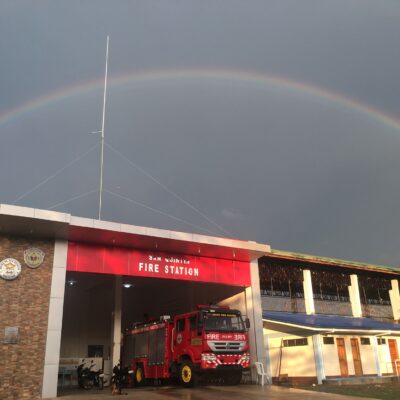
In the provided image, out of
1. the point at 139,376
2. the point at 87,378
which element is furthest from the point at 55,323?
the point at 139,376

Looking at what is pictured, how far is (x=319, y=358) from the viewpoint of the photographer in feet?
77.9

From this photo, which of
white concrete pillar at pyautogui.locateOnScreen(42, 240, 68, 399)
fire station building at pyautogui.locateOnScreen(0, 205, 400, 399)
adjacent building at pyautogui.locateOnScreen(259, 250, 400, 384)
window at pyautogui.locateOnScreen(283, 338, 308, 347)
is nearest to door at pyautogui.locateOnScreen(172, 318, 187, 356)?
fire station building at pyautogui.locateOnScreen(0, 205, 400, 399)

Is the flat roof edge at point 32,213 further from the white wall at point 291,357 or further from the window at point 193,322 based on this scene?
the white wall at point 291,357

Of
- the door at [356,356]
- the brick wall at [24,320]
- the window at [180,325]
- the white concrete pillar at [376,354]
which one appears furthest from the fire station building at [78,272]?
the white concrete pillar at [376,354]

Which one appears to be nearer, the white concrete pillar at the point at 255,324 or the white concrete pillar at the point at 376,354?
the white concrete pillar at the point at 255,324

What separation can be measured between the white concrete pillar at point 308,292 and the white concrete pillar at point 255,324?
25.5 ft

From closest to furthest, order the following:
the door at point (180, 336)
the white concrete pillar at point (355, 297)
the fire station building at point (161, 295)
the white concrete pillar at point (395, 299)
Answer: the fire station building at point (161, 295), the door at point (180, 336), the white concrete pillar at point (355, 297), the white concrete pillar at point (395, 299)

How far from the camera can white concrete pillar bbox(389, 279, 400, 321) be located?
111 ft

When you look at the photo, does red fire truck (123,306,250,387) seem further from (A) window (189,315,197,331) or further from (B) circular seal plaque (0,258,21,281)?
(B) circular seal plaque (0,258,21,281)

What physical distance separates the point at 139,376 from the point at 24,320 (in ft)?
28.1

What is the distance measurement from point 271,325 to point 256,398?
12.0 metres

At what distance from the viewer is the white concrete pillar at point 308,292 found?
97.1 ft

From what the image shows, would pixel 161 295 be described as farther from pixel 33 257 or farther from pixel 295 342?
pixel 33 257

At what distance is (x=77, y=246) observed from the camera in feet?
61.9
